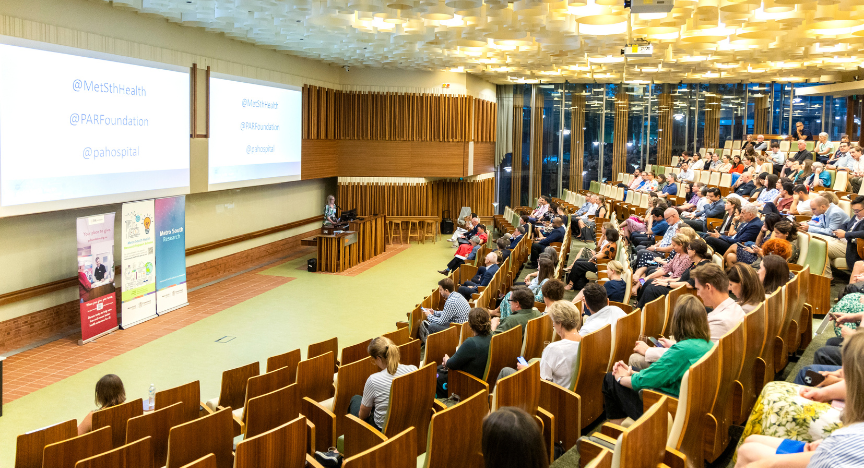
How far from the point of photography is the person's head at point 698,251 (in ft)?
20.5

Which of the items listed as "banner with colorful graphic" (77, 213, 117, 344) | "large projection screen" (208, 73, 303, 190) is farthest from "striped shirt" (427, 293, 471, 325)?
"large projection screen" (208, 73, 303, 190)

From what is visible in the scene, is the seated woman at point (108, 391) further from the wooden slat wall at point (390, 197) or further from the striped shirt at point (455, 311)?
the wooden slat wall at point (390, 197)

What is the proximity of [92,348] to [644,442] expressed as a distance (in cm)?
745

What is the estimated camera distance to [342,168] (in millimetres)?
16594

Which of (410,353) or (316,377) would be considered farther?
(410,353)

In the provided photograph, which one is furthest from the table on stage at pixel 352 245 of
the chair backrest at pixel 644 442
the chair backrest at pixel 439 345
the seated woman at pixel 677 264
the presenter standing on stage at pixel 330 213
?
the chair backrest at pixel 644 442

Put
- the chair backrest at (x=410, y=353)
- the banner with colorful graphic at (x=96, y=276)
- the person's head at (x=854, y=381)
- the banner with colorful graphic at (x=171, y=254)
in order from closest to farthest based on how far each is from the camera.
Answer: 1. the person's head at (x=854, y=381)
2. the chair backrest at (x=410, y=353)
3. the banner with colorful graphic at (x=96, y=276)
4. the banner with colorful graphic at (x=171, y=254)

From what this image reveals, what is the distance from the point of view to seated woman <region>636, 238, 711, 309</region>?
6039mm

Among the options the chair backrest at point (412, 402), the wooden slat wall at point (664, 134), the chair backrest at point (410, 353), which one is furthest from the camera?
the wooden slat wall at point (664, 134)

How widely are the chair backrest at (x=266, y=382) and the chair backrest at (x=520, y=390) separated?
1960mm

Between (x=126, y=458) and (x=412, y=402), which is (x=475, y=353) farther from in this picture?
(x=126, y=458)

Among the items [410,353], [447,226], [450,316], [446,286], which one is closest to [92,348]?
[446,286]

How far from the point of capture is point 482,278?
29.7 ft

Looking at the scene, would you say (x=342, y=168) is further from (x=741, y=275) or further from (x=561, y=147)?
(x=741, y=275)
